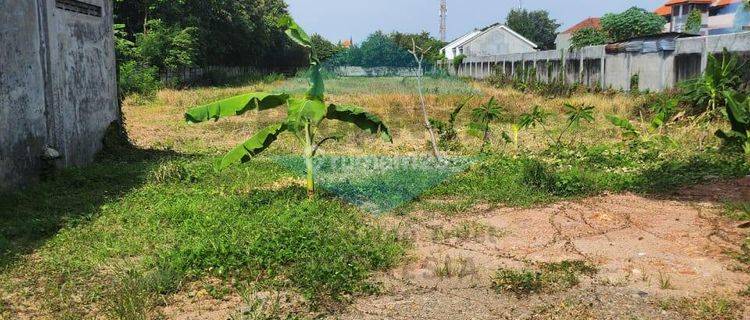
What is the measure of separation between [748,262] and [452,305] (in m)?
2.50

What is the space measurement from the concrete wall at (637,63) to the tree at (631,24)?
50.8 feet

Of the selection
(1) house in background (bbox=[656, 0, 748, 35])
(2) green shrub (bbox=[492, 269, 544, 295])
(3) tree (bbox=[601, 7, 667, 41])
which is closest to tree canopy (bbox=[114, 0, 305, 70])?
(2) green shrub (bbox=[492, 269, 544, 295])

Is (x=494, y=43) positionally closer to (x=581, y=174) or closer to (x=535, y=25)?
(x=535, y=25)

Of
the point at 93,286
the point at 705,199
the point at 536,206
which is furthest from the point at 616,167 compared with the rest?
the point at 93,286

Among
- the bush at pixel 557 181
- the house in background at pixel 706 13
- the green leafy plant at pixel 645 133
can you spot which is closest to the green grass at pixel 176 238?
the bush at pixel 557 181

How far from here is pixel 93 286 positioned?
4.73 metres

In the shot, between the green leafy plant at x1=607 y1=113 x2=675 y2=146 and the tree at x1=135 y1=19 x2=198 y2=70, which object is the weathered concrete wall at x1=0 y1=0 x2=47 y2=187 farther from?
the tree at x1=135 y1=19 x2=198 y2=70

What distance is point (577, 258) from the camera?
17.4 ft

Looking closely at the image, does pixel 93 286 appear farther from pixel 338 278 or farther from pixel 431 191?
pixel 431 191

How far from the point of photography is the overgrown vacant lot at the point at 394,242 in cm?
438

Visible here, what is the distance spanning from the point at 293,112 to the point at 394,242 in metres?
2.00

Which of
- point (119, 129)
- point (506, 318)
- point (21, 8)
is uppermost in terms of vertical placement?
point (21, 8)

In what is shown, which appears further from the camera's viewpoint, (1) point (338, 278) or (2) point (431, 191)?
(2) point (431, 191)

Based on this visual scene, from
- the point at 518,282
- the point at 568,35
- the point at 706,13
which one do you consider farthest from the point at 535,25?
the point at 518,282
